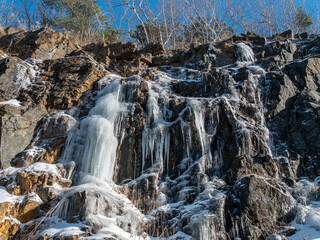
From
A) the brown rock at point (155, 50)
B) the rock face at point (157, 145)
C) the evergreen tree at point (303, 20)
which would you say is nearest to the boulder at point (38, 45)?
the rock face at point (157, 145)

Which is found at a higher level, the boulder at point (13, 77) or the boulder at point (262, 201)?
the boulder at point (13, 77)

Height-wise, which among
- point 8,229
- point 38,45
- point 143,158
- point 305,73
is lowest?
point 8,229

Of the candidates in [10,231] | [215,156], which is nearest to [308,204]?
[215,156]

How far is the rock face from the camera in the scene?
5414mm

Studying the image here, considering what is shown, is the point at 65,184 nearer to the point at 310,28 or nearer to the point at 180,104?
the point at 180,104

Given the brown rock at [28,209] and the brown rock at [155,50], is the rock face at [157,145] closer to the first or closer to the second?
the brown rock at [28,209]

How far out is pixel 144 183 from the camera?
6.54 m

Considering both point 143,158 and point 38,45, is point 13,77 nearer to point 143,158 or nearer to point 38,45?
point 38,45

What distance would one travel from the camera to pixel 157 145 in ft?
23.5

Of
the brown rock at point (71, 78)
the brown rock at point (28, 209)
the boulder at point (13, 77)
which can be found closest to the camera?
the brown rock at point (28, 209)

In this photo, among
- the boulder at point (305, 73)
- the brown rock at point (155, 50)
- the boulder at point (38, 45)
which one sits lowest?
the boulder at point (305, 73)

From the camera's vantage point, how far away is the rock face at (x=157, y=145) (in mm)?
5414

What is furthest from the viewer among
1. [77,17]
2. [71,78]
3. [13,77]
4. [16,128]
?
[77,17]

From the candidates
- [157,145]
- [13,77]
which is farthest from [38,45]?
[157,145]
